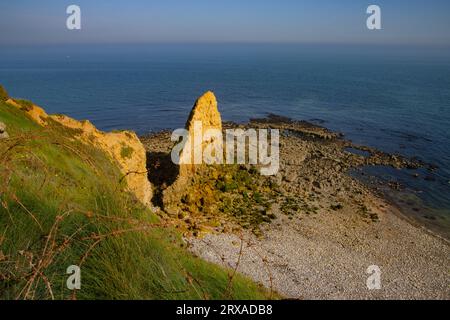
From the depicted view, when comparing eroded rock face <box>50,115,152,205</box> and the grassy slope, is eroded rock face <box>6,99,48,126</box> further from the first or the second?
the grassy slope

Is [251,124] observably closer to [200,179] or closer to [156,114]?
[156,114]

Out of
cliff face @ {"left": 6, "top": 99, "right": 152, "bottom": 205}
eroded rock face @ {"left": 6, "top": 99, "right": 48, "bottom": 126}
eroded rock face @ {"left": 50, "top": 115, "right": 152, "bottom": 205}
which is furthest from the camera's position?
eroded rock face @ {"left": 50, "top": 115, "right": 152, "bottom": 205}

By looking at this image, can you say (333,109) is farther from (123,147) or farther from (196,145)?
(123,147)

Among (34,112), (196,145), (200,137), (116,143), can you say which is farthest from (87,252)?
(200,137)

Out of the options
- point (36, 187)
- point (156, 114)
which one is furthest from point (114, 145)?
point (156, 114)

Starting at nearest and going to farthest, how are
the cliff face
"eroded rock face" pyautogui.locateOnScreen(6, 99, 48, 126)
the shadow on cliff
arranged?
"eroded rock face" pyautogui.locateOnScreen(6, 99, 48, 126)
the cliff face
the shadow on cliff

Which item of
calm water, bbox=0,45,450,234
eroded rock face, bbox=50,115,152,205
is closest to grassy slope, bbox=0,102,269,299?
eroded rock face, bbox=50,115,152,205
